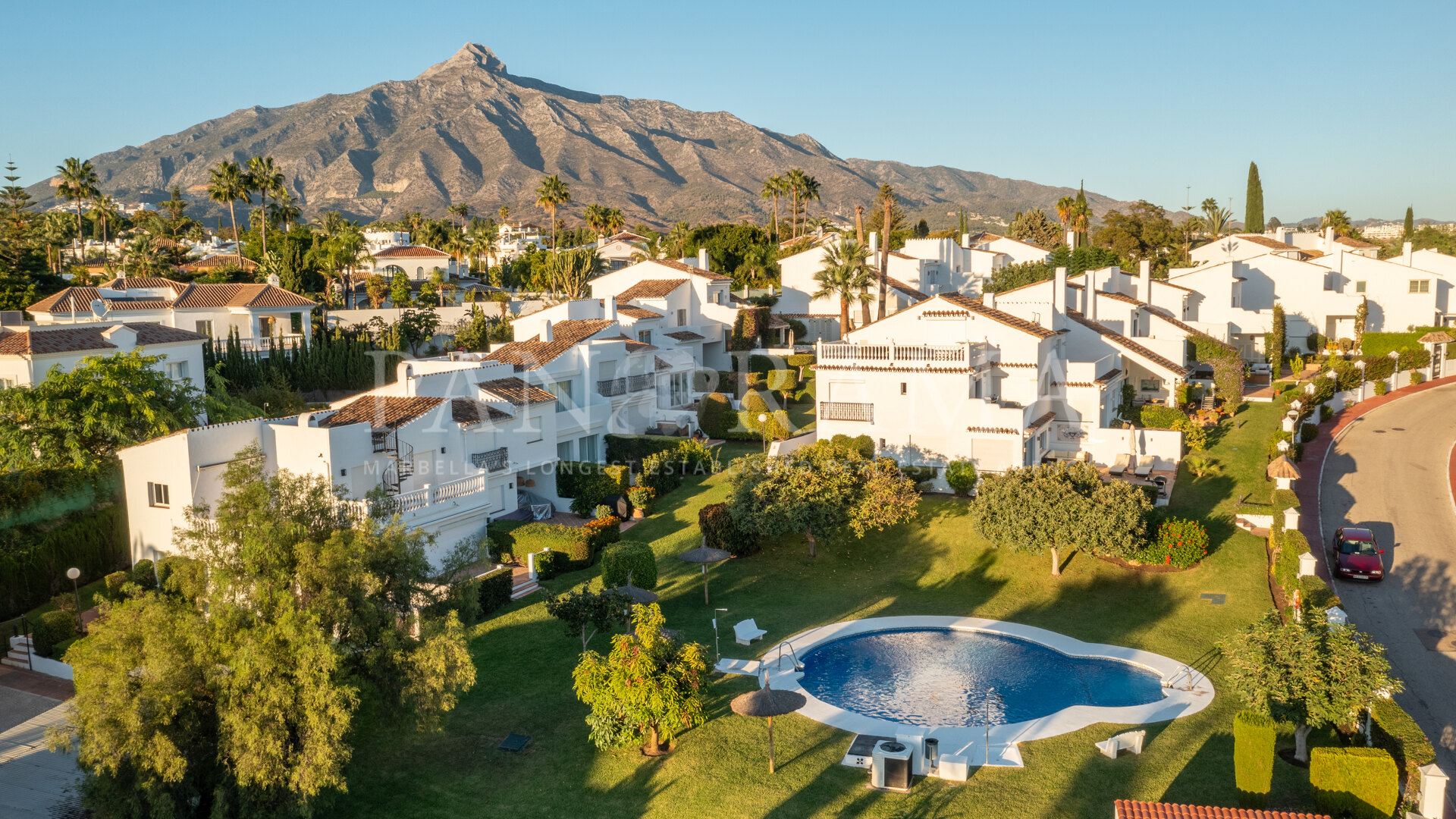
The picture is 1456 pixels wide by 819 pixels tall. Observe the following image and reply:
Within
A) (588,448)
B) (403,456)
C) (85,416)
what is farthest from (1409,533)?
(85,416)

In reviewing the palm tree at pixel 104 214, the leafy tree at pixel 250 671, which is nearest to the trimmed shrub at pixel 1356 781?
the leafy tree at pixel 250 671

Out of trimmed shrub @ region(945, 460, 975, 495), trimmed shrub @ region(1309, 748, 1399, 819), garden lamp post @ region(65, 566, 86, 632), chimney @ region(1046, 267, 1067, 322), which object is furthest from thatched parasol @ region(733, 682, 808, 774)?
chimney @ region(1046, 267, 1067, 322)

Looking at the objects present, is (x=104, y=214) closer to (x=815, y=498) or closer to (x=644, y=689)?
(x=815, y=498)

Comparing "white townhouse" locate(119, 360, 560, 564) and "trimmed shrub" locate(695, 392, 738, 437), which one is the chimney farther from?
"white townhouse" locate(119, 360, 560, 564)

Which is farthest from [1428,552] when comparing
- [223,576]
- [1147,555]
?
[223,576]

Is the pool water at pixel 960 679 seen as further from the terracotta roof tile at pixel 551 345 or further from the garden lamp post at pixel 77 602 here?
the terracotta roof tile at pixel 551 345
